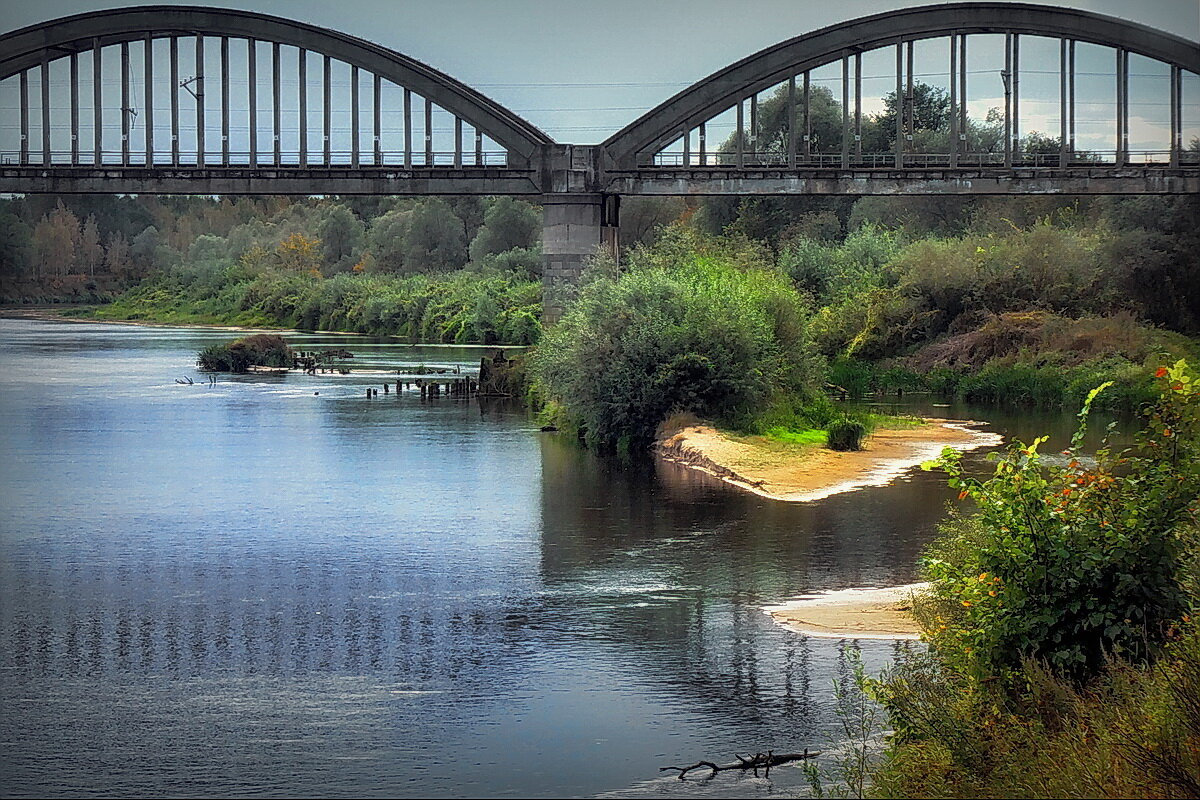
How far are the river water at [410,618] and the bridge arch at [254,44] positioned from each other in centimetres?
1703

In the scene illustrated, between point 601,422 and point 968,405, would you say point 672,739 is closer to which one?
point 601,422

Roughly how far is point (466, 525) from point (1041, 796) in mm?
15700

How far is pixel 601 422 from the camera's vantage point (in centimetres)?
3566

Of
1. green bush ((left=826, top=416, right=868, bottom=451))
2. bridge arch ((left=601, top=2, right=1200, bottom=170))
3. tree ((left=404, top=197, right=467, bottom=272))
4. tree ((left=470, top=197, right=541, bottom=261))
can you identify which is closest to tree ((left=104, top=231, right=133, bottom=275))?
tree ((left=404, top=197, right=467, bottom=272))

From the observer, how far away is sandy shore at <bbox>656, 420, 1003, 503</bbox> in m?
28.9

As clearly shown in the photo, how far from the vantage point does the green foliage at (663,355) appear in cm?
3425

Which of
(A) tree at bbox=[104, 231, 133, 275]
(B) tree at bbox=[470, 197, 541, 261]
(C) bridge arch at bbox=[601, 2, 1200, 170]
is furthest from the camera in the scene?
(A) tree at bbox=[104, 231, 133, 275]

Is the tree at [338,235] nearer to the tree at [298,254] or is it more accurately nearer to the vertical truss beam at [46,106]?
the tree at [298,254]

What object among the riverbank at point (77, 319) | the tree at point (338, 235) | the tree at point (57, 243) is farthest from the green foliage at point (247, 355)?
the tree at point (338, 235)

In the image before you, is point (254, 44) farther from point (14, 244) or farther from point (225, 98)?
point (14, 244)

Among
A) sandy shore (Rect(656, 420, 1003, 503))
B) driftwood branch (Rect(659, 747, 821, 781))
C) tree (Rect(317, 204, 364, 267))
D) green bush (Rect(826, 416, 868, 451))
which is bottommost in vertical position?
driftwood branch (Rect(659, 747, 821, 781))

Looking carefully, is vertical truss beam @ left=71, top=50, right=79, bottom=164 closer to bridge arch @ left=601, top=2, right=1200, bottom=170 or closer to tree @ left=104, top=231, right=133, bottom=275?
bridge arch @ left=601, top=2, right=1200, bottom=170

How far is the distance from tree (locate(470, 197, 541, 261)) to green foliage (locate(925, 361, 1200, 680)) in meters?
101

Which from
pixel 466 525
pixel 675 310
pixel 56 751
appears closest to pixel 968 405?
pixel 675 310
